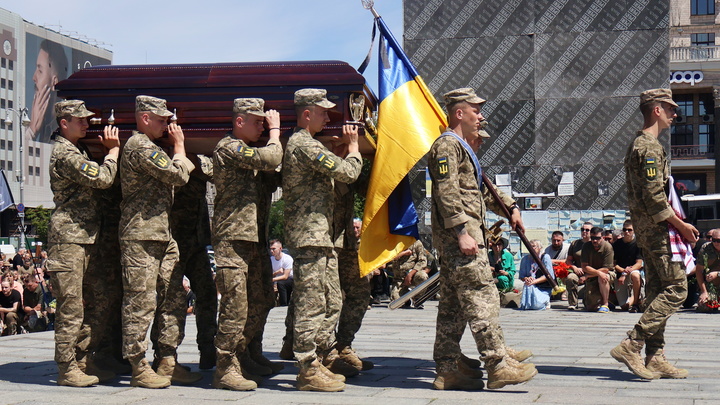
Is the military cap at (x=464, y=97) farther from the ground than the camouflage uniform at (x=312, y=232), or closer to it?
farther from the ground

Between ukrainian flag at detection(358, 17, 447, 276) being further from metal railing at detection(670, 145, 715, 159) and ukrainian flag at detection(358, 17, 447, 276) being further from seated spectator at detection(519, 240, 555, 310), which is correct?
metal railing at detection(670, 145, 715, 159)

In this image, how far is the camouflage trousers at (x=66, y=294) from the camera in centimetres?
670

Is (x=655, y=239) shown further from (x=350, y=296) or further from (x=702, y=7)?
(x=702, y=7)

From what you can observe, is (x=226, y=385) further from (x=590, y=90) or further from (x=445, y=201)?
(x=590, y=90)

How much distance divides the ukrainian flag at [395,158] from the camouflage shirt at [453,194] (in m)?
0.72

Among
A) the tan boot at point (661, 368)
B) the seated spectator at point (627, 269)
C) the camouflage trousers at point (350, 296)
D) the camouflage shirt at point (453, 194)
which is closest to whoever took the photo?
the camouflage shirt at point (453, 194)

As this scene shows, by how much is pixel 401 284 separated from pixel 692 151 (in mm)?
44856

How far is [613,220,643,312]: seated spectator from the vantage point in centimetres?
1493

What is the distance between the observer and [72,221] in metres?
6.80

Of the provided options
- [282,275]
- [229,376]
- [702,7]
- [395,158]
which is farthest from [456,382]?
[702,7]

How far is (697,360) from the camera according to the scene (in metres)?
8.18

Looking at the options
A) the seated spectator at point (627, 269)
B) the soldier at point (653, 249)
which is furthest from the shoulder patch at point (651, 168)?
the seated spectator at point (627, 269)

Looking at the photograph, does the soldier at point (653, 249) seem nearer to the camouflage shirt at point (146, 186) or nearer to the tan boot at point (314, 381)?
the tan boot at point (314, 381)

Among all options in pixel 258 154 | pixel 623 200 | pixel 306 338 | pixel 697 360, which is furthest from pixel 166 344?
pixel 623 200
